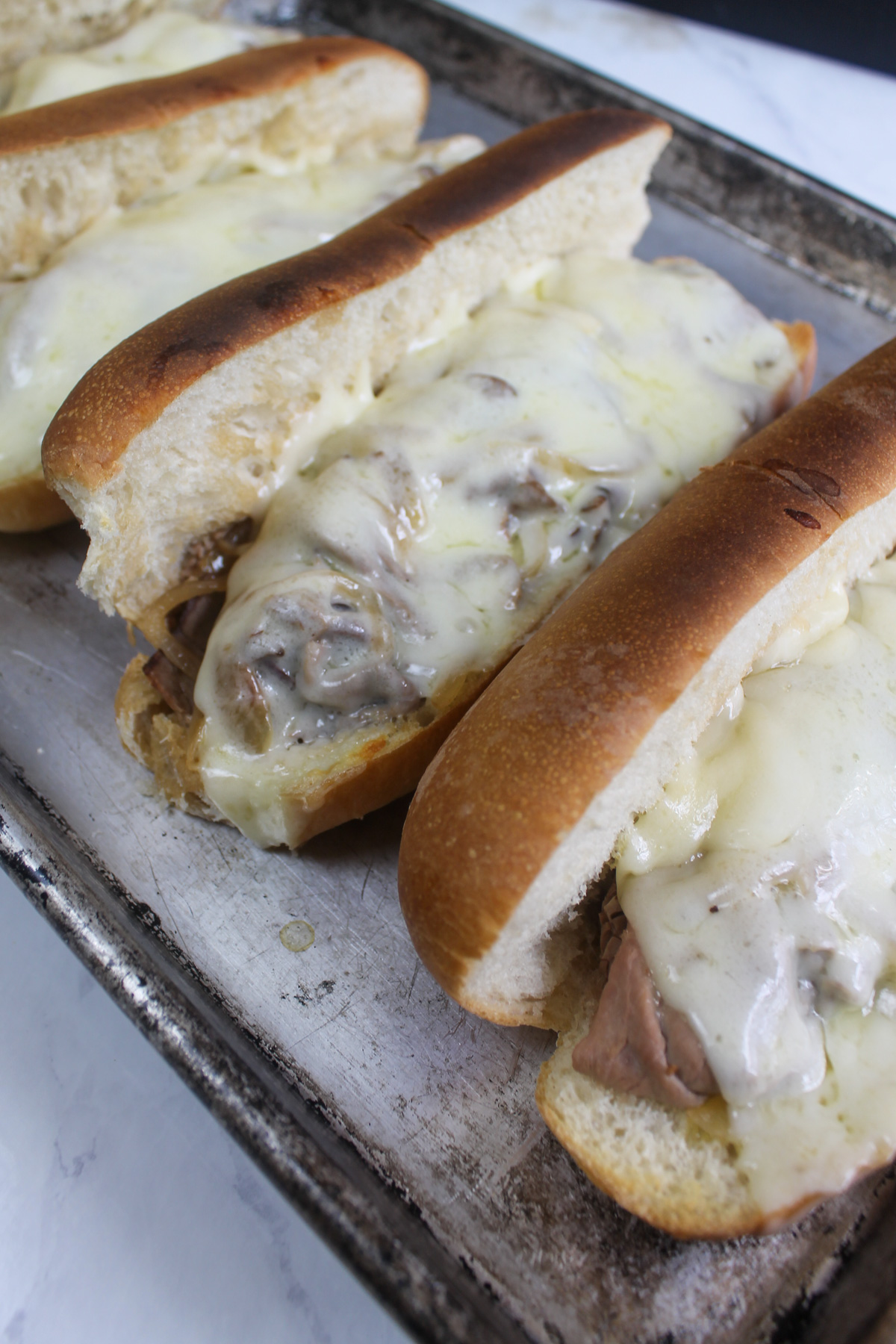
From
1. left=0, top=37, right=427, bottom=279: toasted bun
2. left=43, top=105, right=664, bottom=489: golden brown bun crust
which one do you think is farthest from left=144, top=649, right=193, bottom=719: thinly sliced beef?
left=0, top=37, right=427, bottom=279: toasted bun

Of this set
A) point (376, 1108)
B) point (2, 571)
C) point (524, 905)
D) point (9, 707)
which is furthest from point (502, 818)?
point (2, 571)

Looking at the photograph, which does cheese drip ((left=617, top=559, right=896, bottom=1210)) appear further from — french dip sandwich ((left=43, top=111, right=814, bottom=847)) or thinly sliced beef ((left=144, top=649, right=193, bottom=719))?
thinly sliced beef ((left=144, top=649, right=193, bottom=719))

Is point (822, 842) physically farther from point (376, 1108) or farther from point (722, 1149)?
point (376, 1108)

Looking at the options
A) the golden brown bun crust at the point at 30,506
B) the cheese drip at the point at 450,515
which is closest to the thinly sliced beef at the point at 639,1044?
the cheese drip at the point at 450,515

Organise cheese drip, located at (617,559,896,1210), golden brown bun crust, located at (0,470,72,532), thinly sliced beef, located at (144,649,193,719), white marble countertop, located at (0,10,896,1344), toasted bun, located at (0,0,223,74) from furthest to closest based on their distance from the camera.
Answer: toasted bun, located at (0,0,223,74) → golden brown bun crust, located at (0,470,72,532) → thinly sliced beef, located at (144,649,193,719) → white marble countertop, located at (0,10,896,1344) → cheese drip, located at (617,559,896,1210)

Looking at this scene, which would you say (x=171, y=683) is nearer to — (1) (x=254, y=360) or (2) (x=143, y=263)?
(1) (x=254, y=360)

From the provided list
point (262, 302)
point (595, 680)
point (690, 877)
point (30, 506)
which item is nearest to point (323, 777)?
point (595, 680)

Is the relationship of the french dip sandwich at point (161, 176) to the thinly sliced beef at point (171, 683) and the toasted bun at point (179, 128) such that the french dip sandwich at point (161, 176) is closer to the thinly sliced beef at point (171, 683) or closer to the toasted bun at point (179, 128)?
the toasted bun at point (179, 128)
